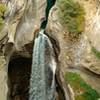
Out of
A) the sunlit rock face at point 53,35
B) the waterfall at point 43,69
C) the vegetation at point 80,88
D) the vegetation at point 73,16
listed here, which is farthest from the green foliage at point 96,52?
the waterfall at point 43,69

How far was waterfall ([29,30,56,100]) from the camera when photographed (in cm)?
2036

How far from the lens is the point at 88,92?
1750 cm

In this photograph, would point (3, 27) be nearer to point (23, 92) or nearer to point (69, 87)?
point (69, 87)

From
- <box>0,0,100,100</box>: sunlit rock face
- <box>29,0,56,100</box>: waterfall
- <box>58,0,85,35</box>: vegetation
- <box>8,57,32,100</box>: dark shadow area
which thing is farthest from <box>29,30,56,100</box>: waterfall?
<box>58,0,85,35</box>: vegetation

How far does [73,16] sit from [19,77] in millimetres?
5824

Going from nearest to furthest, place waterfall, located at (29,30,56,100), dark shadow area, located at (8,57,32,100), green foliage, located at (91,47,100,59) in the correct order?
1. green foliage, located at (91,47,100,59)
2. waterfall, located at (29,30,56,100)
3. dark shadow area, located at (8,57,32,100)

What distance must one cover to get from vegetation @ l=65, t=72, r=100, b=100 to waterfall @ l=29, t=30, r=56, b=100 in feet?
7.63

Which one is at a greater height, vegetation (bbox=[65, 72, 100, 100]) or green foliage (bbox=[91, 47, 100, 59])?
green foliage (bbox=[91, 47, 100, 59])

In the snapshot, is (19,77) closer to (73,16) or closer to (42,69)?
(42,69)

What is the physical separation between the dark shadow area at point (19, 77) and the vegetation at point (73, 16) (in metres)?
4.45

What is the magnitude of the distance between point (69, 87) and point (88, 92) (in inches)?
35.0

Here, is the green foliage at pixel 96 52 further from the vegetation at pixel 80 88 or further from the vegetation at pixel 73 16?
the vegetation at pixel 73 16

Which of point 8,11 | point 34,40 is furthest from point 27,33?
point 8,11

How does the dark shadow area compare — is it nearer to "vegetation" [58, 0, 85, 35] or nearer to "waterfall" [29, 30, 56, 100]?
"waterfall" [29, 30, 56, 100]
